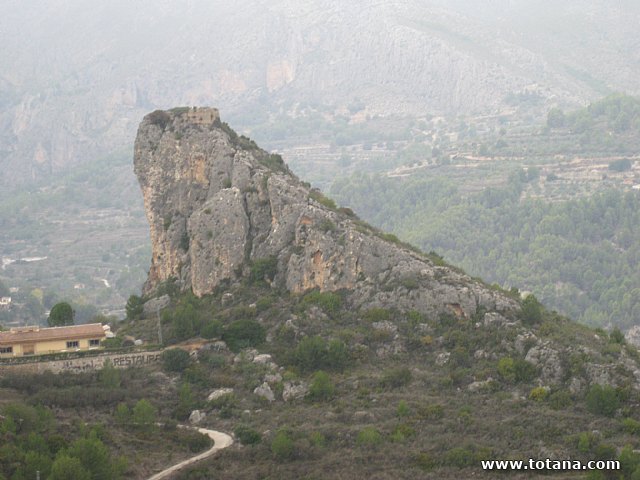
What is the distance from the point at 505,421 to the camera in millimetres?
55750

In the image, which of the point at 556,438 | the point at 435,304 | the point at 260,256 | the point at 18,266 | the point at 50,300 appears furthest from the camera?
the point at 18,266

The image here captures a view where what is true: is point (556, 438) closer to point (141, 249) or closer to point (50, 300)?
point (50, 300)

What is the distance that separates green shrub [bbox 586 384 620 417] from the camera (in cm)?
5588

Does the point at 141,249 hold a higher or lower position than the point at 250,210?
lower

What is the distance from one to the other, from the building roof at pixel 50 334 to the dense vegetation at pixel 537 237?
65274 mm

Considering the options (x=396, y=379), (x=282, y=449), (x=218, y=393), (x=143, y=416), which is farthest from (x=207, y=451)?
(x=396, y=379)

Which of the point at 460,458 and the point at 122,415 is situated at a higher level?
the point at 122,415

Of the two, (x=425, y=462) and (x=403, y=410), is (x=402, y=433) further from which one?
(x=425, y=462)

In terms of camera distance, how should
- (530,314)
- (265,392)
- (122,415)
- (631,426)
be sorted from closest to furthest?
1. (631,426)
2. (122,415)
3. (265,392)
4. (530,314)

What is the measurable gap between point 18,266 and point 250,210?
116135 millimetres

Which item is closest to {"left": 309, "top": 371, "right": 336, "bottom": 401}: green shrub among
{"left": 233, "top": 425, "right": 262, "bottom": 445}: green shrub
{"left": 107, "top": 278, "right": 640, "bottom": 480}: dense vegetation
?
{"left": 107, "top": 278, "right": 640, "bottom": 480}: dense vegetation

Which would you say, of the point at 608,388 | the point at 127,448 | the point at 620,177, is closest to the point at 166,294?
the point at 127,448

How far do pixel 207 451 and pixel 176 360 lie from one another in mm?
9085

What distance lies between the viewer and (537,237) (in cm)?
14825
